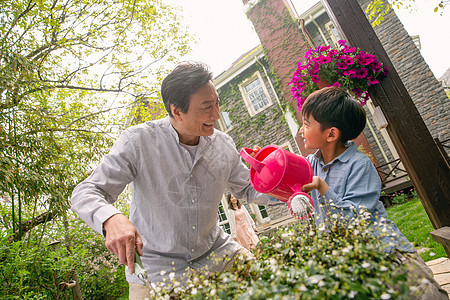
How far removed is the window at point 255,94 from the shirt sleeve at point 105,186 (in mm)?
9271

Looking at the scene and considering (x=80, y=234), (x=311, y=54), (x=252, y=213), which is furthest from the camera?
(x=252, y=213)

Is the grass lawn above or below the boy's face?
below

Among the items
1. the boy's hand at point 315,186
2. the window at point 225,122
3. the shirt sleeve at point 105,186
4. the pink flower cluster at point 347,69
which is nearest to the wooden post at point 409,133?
the pink flower cluster at point 347,69

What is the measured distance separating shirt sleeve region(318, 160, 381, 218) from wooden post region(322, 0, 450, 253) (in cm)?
86

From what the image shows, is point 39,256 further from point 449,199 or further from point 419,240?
point 419,240

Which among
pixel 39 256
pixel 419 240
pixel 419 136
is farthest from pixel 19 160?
pixel 419 240

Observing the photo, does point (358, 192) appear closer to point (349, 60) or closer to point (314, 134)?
point (314, 134)

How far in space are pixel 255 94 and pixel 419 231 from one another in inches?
309

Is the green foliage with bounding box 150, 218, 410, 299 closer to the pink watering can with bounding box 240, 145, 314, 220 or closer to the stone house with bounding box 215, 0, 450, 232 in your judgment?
the pink watering can with bounding box 240, 145, 314, 220

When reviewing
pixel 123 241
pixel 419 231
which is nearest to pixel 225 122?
pixel 419 231

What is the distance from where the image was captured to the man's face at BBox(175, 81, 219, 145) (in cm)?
163

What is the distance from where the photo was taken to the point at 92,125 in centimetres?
677

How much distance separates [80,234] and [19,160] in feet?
9.83

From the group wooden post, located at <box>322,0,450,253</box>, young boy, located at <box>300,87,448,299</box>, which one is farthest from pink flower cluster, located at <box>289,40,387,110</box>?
young boy, located at <box>300,87,448,299</box>
